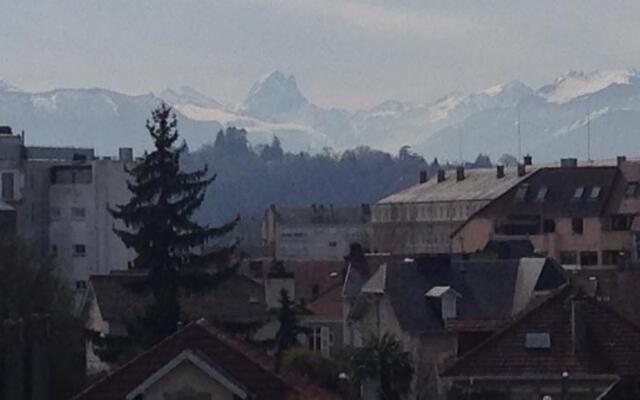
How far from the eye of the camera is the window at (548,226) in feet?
358

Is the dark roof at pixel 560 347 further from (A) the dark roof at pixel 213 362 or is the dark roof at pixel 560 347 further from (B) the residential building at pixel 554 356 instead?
(A) the dark roof at pixel 213 362

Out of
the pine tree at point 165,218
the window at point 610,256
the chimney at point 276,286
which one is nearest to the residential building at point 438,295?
the pine tree at point 165,218

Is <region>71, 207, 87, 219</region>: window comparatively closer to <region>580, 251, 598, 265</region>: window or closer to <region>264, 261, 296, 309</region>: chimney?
<region>580, 251, 598, 265</region>: window

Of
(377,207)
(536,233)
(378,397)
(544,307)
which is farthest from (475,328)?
(377,207)

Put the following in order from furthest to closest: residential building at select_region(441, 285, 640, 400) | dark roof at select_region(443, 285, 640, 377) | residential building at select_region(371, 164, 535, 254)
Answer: residential building at select_region(371, 164, 535, 254) → dark roof at select_region(443, 285, 640, 377) → residential building at select_region(441, 285, 640, 400)

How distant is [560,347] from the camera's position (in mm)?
41281

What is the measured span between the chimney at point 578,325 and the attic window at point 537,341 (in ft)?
1.35

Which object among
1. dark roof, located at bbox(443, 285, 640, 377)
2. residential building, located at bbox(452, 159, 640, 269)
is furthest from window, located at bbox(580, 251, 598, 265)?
dark roof, located at bbox(443, 285, 640, 377)

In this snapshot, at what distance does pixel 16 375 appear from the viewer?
3762 cm

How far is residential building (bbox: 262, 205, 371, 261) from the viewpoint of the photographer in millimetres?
170125

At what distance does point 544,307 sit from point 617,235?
2602 inches

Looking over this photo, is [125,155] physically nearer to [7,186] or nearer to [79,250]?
[79,250]

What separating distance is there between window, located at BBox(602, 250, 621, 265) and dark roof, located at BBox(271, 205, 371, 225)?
2839 inches

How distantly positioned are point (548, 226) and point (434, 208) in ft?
80.9
